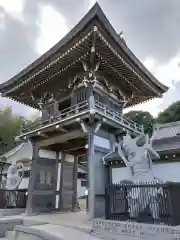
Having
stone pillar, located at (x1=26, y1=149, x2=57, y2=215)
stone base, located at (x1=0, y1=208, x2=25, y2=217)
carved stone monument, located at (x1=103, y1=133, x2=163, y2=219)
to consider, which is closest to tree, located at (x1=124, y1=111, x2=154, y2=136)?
stone pillar, located at (x1=26, y1=149, x2=57, y2=215)

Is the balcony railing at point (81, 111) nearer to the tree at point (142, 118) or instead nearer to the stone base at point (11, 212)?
the stone base at point (11, 212)

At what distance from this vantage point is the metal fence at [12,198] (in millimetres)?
10453

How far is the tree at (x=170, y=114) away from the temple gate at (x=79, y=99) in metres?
21.0

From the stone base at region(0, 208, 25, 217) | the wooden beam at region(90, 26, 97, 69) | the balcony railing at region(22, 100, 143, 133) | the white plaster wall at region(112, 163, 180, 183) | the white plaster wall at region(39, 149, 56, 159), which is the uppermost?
the wooden beam at region(90, 26, 97, 69)

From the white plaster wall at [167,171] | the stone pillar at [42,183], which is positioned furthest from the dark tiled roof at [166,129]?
the stone pillar at [42,183]

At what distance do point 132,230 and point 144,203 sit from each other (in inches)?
33.3

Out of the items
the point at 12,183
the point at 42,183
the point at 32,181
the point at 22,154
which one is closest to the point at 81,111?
the point at 32,181

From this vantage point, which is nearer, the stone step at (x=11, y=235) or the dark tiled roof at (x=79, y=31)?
the stone step at (x=11, y=235)

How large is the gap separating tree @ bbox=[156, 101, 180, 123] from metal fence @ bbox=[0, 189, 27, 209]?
82.8ft

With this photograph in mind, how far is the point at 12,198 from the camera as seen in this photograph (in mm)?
10922

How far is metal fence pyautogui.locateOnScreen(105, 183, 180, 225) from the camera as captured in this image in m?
5.60

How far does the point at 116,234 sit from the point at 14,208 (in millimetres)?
6505

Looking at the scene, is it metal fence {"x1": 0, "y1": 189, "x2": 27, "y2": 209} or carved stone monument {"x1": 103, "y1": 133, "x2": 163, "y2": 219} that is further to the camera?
metal fence {"x1": 0, "y1": 189, "x2": 27, "y2": 209}

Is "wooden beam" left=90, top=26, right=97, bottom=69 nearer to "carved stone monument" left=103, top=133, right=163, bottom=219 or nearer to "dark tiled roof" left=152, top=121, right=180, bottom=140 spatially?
"carved stone monument" left=103, top=133, right=163, bottom=219
